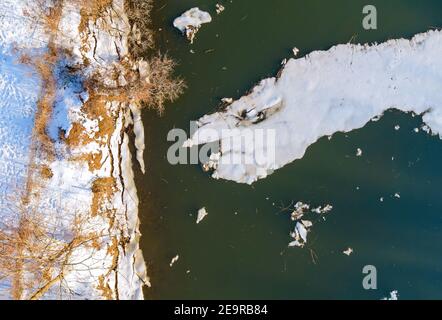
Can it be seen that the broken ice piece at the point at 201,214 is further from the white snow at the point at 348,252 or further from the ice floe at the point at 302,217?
the white snow at the point at 348,252

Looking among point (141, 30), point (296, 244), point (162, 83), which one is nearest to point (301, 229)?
point (296, 244)

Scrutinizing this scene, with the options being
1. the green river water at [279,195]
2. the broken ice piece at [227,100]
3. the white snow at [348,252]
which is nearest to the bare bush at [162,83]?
the green river water at [279,195]

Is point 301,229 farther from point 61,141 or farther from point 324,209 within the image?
point 61,141

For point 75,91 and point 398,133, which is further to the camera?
point 398,133

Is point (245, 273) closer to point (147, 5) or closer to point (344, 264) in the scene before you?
point (344, 264)

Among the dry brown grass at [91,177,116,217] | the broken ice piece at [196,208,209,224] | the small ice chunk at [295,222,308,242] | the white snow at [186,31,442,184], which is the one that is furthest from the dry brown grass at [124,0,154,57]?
the small ice chunk at [295,222,308,242]

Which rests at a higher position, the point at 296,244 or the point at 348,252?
the point at 296,244


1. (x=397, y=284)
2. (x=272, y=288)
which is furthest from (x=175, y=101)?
(x=397, y=284)
